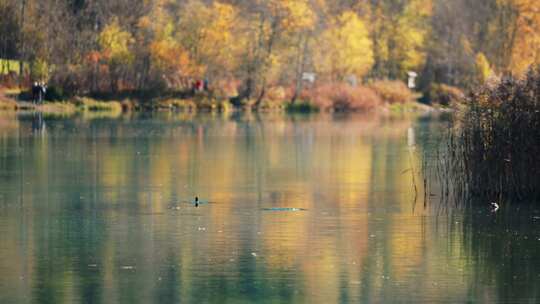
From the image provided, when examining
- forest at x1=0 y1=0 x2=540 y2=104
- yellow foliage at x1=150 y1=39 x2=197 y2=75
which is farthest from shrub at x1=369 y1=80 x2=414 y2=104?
yellow foliage at x1=150 y1=39 x2=197 y2=75

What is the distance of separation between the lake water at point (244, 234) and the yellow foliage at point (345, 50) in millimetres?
51251

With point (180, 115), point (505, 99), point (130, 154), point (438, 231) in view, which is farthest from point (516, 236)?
point (180, 115)

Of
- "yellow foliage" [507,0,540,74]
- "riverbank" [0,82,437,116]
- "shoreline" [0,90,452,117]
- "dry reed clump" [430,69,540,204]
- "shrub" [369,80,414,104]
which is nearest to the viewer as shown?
"dry reed clump" [430,69,540,204]

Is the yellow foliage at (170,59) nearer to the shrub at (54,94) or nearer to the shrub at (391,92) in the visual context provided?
the shrub at (54,94)

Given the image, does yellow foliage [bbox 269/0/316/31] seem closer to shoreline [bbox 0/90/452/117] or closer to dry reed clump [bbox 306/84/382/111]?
dry reed clump [bbox 306/84/382/111]

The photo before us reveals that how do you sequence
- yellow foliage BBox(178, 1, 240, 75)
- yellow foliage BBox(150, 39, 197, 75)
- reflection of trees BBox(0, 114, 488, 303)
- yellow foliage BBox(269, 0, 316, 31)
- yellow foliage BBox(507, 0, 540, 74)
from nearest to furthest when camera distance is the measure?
reflection of trees BBox(0, 114, 488, 303) < yellow foliage BBox(150, 39, 197, 75) < yellow foliage BBox(507, 0, 540, 74) < yellow foliage BBox(178, 1, 240, 75) < yellow foliage BBox(269, 0, 316, 31)

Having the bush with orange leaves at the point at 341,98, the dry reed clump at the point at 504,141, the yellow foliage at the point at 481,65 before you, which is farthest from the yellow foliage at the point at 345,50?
the dry reed clump at the point at 504,141

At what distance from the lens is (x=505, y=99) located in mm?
21562

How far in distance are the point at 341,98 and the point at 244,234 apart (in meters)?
59.5

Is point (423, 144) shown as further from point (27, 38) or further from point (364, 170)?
point (27, 38)

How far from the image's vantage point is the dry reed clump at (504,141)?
21.1 metres

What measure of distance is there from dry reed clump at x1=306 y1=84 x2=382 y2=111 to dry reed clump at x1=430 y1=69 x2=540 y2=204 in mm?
55017

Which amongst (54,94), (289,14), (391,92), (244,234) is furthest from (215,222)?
(391,92)

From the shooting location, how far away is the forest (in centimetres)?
7006
